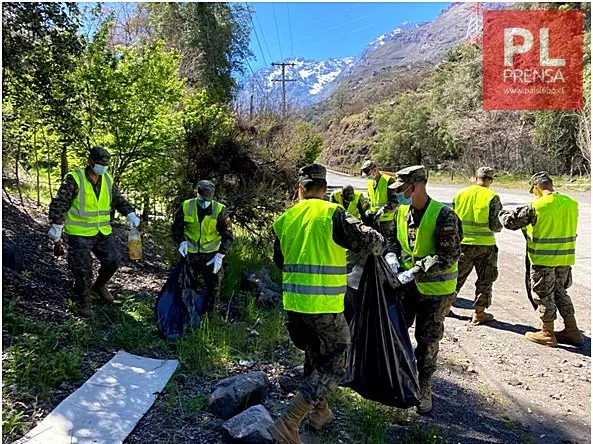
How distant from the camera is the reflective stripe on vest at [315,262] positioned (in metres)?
3.04

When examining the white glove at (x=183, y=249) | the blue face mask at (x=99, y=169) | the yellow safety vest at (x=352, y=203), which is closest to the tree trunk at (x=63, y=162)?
the blue face mask at (x=99, y=169)

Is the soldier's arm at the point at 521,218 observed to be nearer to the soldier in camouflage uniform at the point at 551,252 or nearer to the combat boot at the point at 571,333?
the soldier in camouflage uniform at the point at 551,252

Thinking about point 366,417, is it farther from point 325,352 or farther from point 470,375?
point 470,375

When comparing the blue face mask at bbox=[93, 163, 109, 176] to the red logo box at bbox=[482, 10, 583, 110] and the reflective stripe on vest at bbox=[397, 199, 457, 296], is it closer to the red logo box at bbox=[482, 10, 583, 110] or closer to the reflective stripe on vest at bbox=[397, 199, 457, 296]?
the reflective stripe on vest at bbox=[397, 199, 457, 296]

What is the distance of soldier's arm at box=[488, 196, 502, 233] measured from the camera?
18.3 feet

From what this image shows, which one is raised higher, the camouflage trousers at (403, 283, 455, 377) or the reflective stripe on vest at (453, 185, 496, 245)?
the reflective stripe on vest at (453, 185, 496, 245)

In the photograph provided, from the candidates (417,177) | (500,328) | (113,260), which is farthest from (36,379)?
(500,328)

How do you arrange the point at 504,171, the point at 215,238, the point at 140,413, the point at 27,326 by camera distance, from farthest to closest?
the point at 504,171 < the point at 215,238 < the point at 27,326 < the point at 140,413

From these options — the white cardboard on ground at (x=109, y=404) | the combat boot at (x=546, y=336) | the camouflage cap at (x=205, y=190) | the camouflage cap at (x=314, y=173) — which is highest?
the camouflage cap at (x=314, y=173)

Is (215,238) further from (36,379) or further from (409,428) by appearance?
(409,428)

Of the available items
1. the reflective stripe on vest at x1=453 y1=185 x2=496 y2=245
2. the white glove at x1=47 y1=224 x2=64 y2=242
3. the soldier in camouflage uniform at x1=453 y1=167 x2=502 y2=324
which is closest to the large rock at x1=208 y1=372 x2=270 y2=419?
the white glove at x1=47 y1=224 x2=64 y2=242

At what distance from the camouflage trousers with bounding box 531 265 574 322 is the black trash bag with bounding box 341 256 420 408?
253 cm

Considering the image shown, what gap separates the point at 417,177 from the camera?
11.5ft

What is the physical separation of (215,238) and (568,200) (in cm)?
385
